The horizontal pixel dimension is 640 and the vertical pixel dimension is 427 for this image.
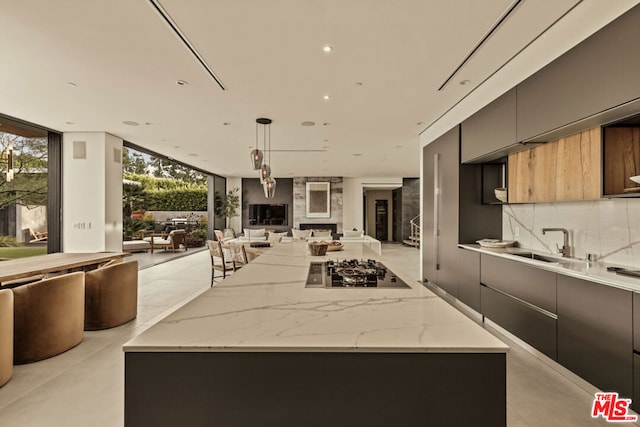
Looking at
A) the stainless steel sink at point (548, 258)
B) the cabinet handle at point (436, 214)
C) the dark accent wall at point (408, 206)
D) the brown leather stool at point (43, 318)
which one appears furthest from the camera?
the dark accent wall at point (408, 206)

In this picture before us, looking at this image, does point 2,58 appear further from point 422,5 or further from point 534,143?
point 534,143

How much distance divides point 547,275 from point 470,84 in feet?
6.99

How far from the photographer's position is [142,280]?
236 inches

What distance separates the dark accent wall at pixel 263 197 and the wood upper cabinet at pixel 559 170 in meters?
9.77

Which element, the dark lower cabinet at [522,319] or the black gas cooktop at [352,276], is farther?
the dark lower cabinet at [522,319]

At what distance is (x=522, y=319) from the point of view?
9.23 feet

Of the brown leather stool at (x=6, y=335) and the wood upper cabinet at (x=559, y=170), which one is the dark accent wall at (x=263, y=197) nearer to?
the wood upper cabinet at (x=559, y=170)

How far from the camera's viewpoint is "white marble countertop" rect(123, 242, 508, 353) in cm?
89

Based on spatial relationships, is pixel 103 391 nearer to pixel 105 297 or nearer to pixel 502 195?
pixel 105 297

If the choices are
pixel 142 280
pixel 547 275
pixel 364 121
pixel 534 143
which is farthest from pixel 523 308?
pixel 142 280

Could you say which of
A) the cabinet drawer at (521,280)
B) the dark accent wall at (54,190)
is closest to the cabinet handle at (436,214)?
the cabinet drawer at (521,280)

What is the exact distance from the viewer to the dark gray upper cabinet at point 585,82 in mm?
1858

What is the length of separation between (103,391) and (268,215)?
10655 mm

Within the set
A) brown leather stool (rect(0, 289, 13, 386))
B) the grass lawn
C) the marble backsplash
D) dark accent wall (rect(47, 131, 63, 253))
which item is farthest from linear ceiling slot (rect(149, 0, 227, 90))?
the grass lawn
